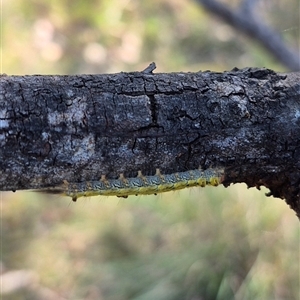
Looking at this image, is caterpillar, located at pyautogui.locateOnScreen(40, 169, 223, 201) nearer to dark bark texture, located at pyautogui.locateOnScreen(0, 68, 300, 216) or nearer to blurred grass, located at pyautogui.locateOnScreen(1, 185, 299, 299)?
dark bark texture, located at pyautogui.locateOnScreen(0, 68, 300, 216)

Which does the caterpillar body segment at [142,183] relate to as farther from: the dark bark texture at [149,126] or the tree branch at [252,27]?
the tree branch at [252,27]

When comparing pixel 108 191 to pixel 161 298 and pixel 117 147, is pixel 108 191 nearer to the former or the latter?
pixel 117 147

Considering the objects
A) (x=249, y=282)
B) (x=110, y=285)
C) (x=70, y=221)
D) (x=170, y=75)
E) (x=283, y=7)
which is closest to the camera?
(x=170, y=75)

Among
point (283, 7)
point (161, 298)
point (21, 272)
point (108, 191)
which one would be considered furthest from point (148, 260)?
point (283, 7)

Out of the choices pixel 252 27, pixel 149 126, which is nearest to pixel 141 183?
pixel 149 126

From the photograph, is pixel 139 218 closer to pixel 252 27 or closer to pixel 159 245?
pixel 159 245
